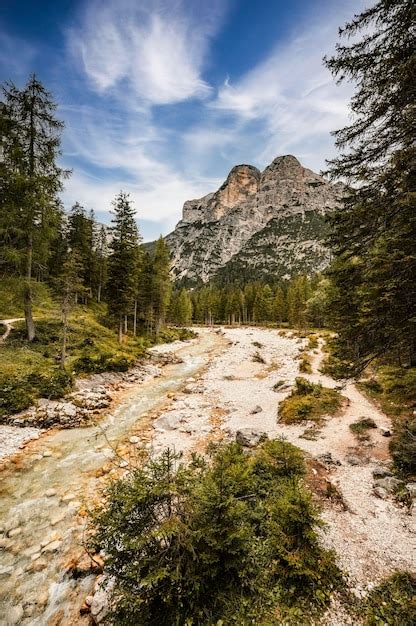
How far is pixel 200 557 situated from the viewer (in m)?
4.02

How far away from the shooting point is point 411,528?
20.1 feet

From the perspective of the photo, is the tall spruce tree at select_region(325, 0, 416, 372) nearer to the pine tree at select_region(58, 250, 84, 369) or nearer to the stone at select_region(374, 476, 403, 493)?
the stone at select_region(374, 476, 403, 493)

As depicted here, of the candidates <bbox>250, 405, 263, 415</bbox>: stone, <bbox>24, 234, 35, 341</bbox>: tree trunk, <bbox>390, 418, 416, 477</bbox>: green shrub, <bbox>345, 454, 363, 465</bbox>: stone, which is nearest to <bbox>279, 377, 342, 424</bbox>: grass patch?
<bbox>250, 405, 263, 415</bbox>: stone

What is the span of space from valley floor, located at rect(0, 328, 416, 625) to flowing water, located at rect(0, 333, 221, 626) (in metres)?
0.32

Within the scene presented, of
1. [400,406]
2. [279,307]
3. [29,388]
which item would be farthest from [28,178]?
[279,307]

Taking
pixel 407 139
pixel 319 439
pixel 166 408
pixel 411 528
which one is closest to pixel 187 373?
pixel 166 408

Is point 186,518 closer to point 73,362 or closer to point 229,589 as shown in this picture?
point 229,589

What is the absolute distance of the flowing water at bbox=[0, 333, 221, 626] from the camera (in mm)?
5387

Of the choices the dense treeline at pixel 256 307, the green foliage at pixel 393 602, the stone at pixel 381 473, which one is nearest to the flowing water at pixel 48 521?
the green foliage at pixel 393 602

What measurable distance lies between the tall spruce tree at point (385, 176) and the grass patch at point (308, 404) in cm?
694

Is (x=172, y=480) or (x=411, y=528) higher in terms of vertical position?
(x=172, y=480)

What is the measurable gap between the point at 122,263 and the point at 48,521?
25.4m

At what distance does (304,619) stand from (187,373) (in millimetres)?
20600

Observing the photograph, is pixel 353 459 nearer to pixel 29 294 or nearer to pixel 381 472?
pixel 381 472
